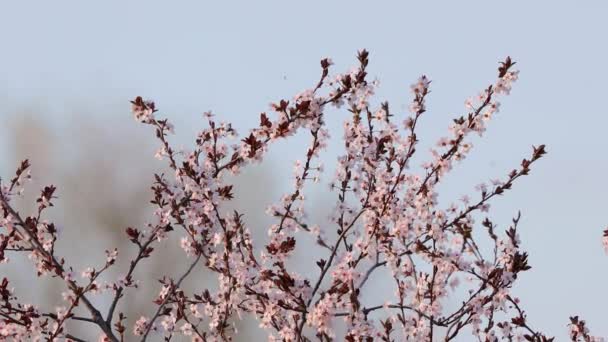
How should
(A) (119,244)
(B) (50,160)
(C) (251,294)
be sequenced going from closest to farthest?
1. (C) (251,294)
2. (A) (119,244)
3. (B) (50,160)

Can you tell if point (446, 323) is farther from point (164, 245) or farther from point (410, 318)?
point (164, 245)

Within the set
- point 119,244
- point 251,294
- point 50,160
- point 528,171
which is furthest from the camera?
point 50,160

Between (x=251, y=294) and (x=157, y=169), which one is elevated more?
(x=157, y=169)

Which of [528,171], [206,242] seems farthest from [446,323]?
[206,242]

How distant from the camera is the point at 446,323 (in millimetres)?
5562

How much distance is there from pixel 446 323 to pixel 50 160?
29.3 ft

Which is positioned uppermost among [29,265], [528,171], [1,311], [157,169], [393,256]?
[157,169]

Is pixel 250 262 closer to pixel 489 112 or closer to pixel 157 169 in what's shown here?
pixel 489 112

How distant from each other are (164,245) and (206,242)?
254 inches

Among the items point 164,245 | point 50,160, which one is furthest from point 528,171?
point 50,160

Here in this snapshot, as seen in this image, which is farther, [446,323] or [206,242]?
[206,242]

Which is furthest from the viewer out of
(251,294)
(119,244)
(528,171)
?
(119,244)

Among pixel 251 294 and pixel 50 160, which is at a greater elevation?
pixel 50 160

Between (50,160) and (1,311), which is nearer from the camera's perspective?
(1,311)
